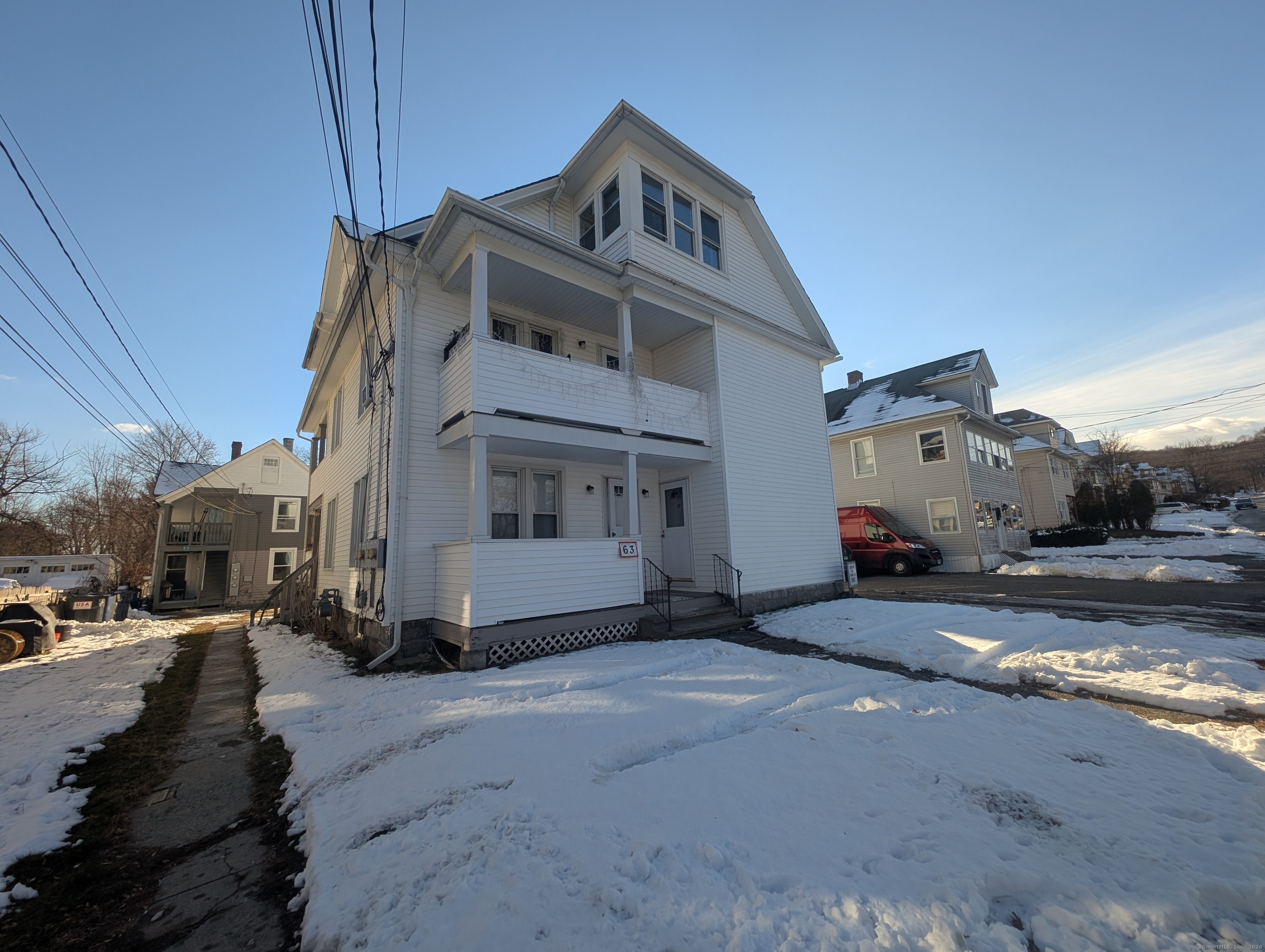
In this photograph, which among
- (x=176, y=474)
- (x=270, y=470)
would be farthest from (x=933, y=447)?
(x=176, y=474)

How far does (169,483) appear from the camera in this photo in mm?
25891

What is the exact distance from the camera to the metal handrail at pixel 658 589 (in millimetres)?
8906

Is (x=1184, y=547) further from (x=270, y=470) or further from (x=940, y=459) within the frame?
(x=270, y=470)

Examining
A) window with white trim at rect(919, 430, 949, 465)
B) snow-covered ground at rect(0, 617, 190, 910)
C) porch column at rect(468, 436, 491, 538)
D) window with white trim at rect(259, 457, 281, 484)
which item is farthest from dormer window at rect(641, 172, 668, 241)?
window with white trim at rect(259, 457, 281, 484)

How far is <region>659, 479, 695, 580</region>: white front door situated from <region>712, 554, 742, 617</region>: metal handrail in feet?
2.02

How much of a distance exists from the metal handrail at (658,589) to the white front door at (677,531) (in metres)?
0.31

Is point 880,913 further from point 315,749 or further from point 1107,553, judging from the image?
point 1107,553

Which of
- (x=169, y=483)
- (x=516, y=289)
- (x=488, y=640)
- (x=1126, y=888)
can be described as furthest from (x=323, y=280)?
(x=169, y=483)

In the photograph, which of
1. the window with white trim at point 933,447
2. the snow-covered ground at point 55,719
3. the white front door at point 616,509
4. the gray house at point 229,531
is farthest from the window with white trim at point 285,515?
the window with white trim at point 933,447

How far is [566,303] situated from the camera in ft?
32.7

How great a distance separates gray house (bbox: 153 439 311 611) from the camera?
24.7 metres

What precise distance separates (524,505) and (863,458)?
59.2 ft

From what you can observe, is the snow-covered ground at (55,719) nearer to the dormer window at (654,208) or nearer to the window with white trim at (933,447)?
the dormer window at (654,208)

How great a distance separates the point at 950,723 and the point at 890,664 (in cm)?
225
